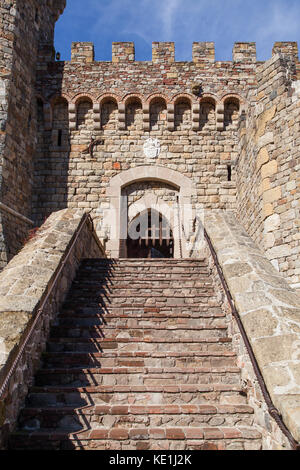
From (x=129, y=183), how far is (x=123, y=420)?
25.6 feet

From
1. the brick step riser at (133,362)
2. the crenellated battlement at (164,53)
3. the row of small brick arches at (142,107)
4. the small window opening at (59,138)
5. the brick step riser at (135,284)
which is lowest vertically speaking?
the brick step riser at (133,362)

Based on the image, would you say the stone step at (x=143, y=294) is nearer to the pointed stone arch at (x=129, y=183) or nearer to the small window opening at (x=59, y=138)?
the pointed stone arch at (x=129, y=183)

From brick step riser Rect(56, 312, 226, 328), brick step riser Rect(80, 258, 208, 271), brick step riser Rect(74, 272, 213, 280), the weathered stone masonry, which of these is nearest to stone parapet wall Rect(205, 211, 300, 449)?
brick step riser Rect(56, 312, 226, 328)

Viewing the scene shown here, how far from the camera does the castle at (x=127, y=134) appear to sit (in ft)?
30.1

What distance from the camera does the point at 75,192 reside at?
34.2 ft

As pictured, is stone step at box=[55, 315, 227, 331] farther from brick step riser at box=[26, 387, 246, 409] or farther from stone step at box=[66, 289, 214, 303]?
brick step riser at box=[26, 387, 246, 409]

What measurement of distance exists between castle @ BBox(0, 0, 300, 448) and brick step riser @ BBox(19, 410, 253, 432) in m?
5.50

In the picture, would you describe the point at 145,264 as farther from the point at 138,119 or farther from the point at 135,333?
the point at 138,119

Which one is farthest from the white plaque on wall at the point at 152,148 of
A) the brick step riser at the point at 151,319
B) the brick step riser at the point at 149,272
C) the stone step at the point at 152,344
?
the stone step at the point at 152,344

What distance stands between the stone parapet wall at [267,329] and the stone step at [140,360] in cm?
26

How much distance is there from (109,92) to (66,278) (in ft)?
23.3

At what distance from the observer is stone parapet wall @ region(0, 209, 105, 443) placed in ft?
10.7
